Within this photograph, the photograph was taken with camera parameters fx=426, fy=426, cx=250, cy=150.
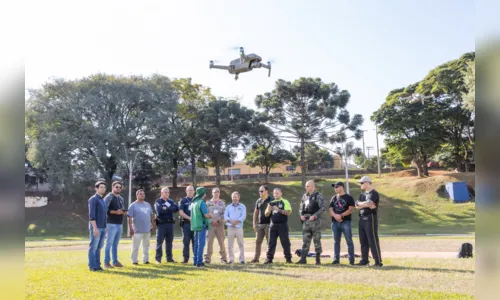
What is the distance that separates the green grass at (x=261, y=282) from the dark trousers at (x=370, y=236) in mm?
483

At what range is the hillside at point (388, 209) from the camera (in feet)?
104

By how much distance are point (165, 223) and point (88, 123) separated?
29.0m

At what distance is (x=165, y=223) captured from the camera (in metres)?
10.8

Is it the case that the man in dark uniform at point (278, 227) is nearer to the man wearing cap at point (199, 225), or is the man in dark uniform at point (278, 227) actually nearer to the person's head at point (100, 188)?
the man wearing cap at point (199, 225)

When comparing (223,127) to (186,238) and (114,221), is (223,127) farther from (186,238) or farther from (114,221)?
(114,221)

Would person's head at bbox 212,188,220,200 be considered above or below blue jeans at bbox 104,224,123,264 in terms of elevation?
above

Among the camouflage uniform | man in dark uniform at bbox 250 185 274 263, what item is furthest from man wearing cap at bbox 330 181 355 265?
man in dark uniform at bbox 250 185 274 263

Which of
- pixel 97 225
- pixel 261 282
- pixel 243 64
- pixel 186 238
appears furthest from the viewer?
pixel 243 64

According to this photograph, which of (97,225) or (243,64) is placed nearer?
(97,225)

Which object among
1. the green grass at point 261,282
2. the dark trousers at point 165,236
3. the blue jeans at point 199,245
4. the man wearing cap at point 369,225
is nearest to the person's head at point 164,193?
the dark trousers at point 165,236

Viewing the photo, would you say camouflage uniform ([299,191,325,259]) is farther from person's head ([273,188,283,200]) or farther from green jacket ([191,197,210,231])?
green jacket ([191,197,210,231])

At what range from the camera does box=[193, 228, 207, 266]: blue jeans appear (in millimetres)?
9695

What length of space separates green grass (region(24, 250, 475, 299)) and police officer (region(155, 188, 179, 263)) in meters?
1.25

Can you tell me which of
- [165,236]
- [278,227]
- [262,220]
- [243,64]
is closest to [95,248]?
[165,236]
